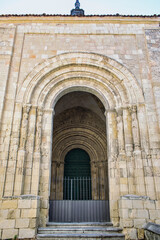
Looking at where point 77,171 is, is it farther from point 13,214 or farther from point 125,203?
point 13,214

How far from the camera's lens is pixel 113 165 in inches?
254

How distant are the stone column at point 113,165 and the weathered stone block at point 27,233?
2.24 metres

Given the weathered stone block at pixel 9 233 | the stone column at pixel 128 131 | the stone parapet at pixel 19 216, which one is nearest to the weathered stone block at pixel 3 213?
the stone parapet at pixel 19 216

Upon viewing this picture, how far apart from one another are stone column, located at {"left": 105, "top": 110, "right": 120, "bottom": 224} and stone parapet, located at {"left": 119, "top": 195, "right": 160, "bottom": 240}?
33cm

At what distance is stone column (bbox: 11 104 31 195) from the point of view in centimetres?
586

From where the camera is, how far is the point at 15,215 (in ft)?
17.7

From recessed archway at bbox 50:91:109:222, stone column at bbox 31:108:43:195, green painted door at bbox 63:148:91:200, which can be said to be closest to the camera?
stone column at bbox 31:108:43:195

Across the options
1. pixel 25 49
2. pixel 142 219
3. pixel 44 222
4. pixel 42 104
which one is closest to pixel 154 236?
pixel 142 219

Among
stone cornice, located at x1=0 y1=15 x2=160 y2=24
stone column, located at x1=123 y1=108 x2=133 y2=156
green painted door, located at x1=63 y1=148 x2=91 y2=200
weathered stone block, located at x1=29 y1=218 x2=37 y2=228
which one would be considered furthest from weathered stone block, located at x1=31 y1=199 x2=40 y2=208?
stone cornice, located at x1=0 y1=15 x2=160 y2=24

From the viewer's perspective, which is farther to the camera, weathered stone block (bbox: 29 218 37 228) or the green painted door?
the green painted door

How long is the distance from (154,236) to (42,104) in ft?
16.3

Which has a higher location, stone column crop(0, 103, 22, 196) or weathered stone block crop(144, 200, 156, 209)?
stone column crop(0, 103, 22, 196)

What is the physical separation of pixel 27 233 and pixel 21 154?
213 cm

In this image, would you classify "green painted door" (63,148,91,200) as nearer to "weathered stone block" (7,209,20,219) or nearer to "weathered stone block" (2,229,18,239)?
"weathered stone block" (7,209,20,219)
